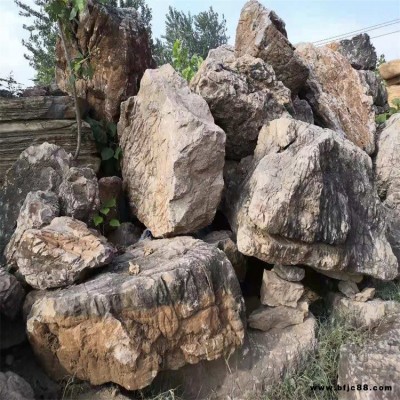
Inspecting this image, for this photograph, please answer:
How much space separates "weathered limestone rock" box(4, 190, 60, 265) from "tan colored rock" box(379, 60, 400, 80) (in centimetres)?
946

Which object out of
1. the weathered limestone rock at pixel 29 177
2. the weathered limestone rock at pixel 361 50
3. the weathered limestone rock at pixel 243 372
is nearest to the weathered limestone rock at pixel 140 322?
the weathered limestone rock at pixel 243 372

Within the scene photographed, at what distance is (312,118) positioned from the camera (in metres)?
5.55

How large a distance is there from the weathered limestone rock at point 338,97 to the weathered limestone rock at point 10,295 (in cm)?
414

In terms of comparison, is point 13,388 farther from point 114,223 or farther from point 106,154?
point 106,154

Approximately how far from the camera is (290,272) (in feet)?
12.6

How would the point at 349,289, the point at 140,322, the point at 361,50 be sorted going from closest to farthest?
the point at 140,322 → the point at 349,289 → the point at 361,50

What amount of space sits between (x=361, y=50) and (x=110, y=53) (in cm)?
529

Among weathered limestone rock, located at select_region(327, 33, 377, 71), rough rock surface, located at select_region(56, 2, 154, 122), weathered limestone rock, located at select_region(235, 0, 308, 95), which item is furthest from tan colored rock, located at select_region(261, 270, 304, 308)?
weathered limestone rock, located at select_region(327, 33, 377, 71)

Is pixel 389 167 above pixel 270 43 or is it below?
below

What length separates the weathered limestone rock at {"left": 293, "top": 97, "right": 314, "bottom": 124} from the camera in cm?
543

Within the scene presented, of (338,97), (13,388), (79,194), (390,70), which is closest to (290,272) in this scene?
(79,194)

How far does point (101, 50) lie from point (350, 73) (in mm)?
3703

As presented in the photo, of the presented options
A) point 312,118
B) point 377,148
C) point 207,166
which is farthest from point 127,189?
point 377,148

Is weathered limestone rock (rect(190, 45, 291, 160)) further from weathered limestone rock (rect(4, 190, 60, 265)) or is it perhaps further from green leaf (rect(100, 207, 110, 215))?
weathered limestone rock (rect(4, 190, 60, 265))
